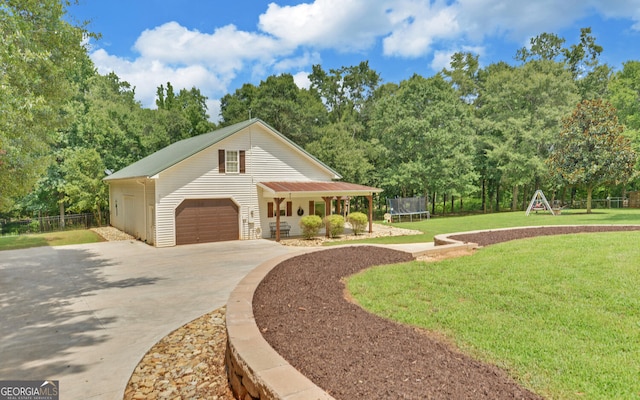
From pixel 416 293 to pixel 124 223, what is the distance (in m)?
19.8

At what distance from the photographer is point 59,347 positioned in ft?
15.9

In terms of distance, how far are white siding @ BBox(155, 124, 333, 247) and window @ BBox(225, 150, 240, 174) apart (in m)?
0.24

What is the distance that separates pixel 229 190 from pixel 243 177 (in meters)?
0.98

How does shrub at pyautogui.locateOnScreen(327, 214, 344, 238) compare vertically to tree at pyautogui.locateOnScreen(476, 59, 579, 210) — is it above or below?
below

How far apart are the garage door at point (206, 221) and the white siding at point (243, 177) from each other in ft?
0.89

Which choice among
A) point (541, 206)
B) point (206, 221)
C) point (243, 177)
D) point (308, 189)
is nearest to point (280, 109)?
point (243, 177)

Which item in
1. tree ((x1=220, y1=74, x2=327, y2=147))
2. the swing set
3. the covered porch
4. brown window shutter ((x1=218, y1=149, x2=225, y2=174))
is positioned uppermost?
tree ((x1=220, y1=74, x2=327, y2=147))

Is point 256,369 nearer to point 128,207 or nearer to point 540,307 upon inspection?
point 540,307

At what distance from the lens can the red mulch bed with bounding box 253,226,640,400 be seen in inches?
113

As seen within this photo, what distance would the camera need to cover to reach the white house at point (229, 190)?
1555 cm

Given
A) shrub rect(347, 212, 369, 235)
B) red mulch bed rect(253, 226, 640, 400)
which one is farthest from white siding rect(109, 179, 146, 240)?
red mulch bed rect(253, 226, 640, 400)

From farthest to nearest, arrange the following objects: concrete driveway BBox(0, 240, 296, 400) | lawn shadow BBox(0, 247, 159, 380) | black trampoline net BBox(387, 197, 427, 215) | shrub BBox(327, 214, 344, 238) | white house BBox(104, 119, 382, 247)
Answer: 1. black trampoline net BBox(387, 197, 427, 215)
2. shrub BBox(327, 214, 344, 238)
3. white house BBox(104, 119, 382, 247)
4. lawn shadow BBox(0, 247, 159, 380)
5. concrete driveway BBox(0, 240, 296, 400)

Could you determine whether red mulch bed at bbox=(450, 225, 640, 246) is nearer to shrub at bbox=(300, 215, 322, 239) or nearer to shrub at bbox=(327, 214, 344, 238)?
shrub at bbox=(327, 214, 344, 238)

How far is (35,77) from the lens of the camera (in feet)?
27.5
